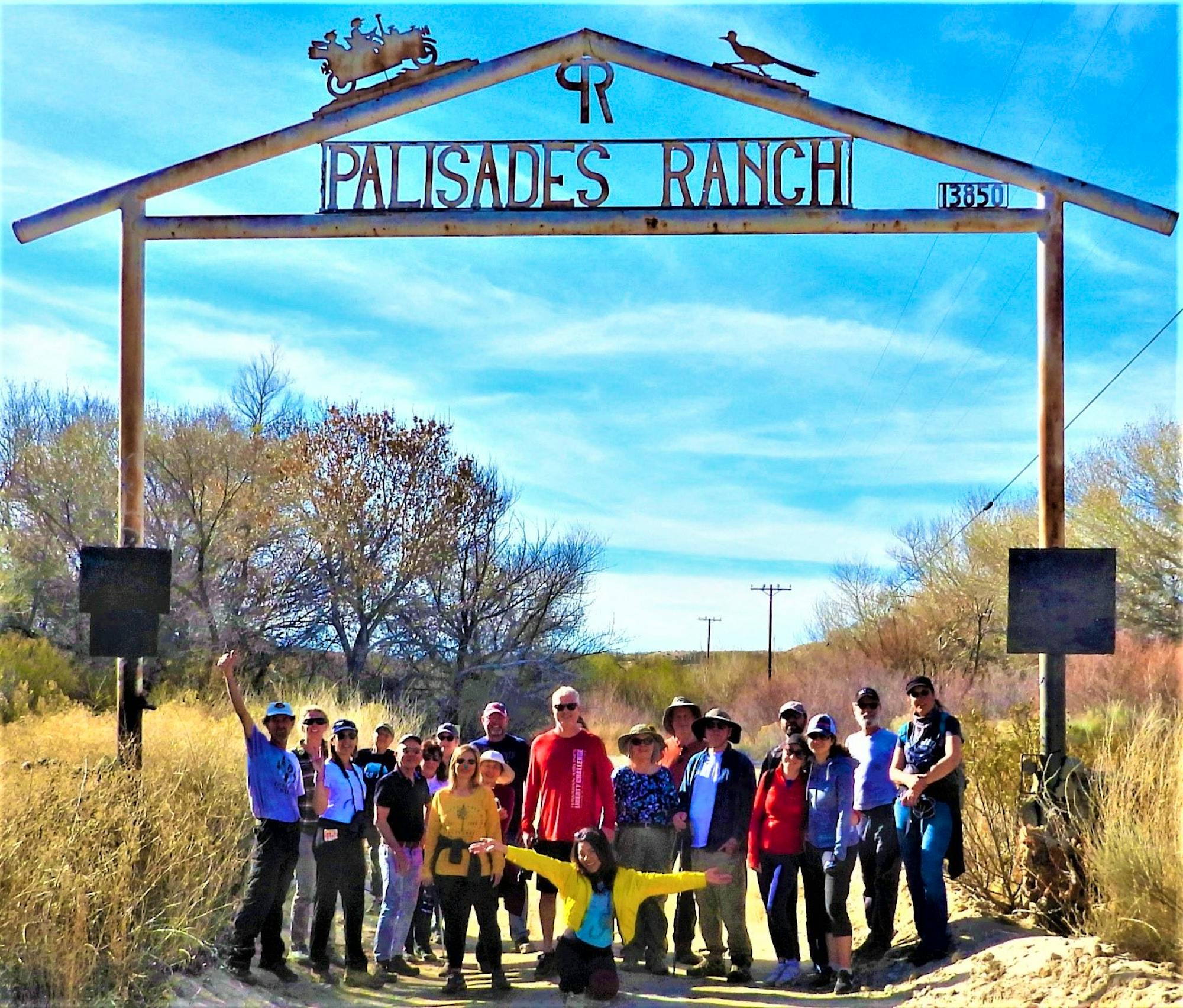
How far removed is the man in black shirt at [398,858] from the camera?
8727 millimetres

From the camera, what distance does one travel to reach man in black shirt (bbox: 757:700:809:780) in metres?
8.64

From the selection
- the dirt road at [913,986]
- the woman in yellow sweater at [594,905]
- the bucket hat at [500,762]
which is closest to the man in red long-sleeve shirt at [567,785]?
the bucket hat at [500,762]

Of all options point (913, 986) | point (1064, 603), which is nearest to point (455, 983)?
point (913, 986)

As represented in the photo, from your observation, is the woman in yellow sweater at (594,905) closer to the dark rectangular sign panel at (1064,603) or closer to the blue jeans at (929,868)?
the blue jeans at (929,868)

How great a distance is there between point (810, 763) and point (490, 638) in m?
22.0

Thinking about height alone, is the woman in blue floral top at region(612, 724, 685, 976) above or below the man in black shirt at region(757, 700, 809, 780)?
below

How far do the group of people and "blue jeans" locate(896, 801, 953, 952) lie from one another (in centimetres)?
1

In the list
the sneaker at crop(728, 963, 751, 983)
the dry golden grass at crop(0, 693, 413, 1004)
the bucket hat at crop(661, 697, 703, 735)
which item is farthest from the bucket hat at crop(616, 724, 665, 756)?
the dry golden grass at crop(0, 693, 413, 1004)

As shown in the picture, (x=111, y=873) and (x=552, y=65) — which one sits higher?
(x=552, y=65)

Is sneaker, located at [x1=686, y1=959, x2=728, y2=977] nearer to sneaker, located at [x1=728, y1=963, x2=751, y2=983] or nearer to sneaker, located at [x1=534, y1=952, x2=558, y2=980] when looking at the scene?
sneaker, located at [x1=728, y1=963, x2=751, y2=983]

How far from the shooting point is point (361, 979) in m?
8.38

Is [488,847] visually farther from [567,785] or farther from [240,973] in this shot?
[240,973]

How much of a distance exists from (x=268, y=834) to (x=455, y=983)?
1.59 m

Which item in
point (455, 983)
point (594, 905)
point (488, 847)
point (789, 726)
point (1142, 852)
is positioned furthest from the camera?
point (789, 726)
